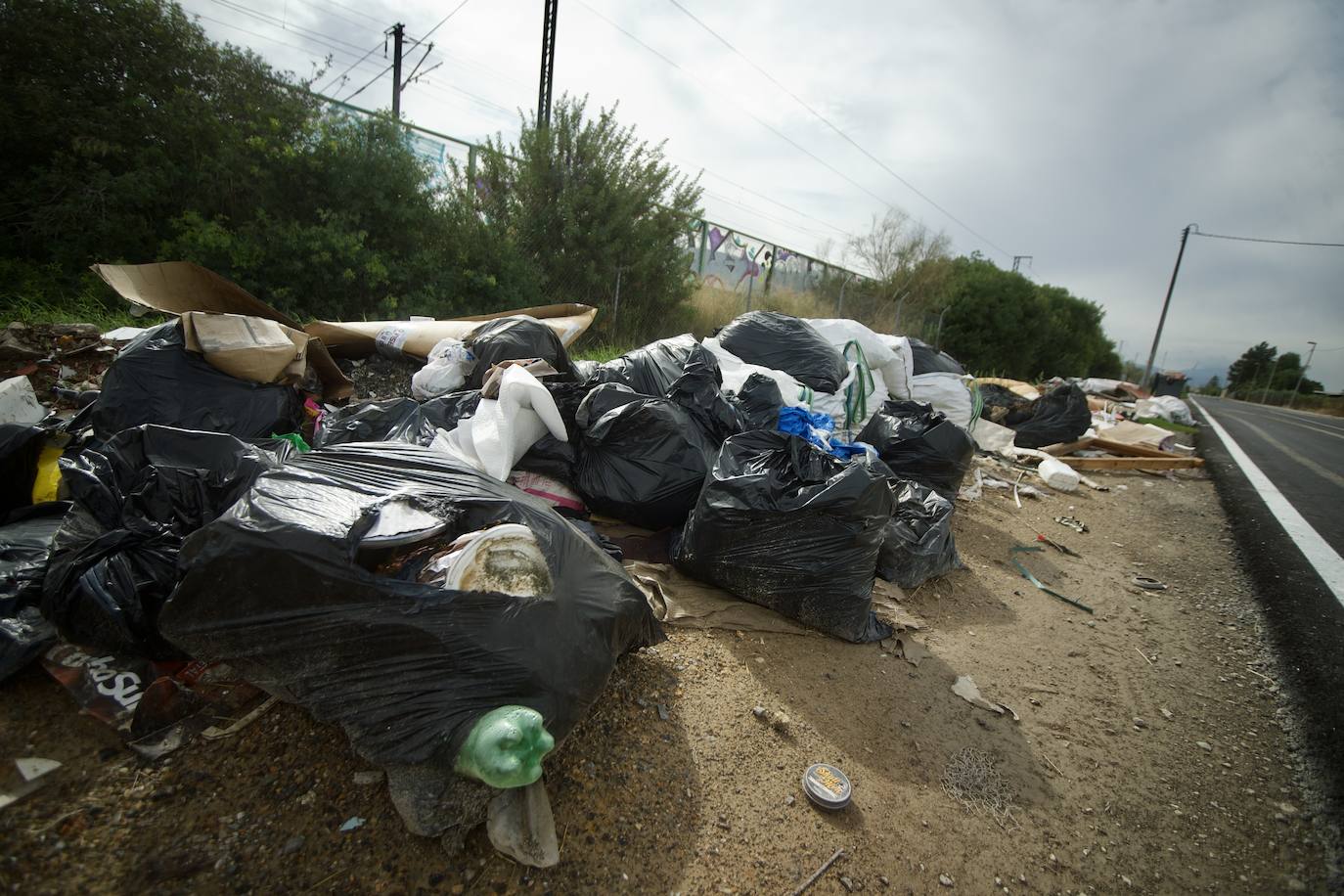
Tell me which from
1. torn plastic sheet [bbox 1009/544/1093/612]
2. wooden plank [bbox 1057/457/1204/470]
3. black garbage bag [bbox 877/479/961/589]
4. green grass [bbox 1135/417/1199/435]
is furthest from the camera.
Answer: green grass [bbox 1135/417/1199/435]

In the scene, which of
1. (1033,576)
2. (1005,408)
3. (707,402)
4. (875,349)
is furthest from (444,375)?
(1005,408)

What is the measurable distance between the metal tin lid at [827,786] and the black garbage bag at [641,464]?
1.03 meters

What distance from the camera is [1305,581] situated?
2.82m

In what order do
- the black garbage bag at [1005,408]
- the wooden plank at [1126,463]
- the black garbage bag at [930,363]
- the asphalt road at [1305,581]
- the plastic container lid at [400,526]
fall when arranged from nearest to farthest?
the plastic container lid at [400,526] → the asphalt road at [1305,581] → the black garbage bag at [930,363] → the wooden plank at [1126,463] → the black garbage bag at [1005,408]

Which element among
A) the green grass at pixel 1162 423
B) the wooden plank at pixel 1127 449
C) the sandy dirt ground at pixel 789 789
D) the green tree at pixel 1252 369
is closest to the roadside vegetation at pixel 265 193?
the sandy dirt ground at pixel 789 789

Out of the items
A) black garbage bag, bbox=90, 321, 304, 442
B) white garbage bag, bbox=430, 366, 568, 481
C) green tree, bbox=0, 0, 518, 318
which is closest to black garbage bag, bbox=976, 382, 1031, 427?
white garbage bag, bbox=430, 366, 568, 481

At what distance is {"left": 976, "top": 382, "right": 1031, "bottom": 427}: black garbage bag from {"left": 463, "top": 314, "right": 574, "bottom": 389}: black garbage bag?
469cm

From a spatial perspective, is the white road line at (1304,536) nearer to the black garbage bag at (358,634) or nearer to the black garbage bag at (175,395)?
the black garbage bag at (358,634)

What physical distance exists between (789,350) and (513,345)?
1696 mm

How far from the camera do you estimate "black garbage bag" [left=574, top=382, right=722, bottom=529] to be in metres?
2.12

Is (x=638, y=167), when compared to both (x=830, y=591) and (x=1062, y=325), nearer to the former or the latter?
(x=830, y=591)

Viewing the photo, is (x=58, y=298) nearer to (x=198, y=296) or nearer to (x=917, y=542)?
(x=198, y=296)

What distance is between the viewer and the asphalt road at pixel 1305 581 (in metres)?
1.76

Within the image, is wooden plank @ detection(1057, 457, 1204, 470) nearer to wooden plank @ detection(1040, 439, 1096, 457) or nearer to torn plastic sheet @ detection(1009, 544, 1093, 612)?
wooden plank @ detection(1040, 439, 1096, 457)
